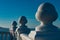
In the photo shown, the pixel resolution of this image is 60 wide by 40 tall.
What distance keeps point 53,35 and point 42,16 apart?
29 cm

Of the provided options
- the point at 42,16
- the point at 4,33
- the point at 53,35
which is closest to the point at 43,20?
the point at 42,16

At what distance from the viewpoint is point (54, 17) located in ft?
8.85

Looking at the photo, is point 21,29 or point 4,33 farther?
point 4,33

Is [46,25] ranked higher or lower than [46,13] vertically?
lower

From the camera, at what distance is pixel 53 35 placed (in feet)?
8.58

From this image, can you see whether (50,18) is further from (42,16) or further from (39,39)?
(39,39)

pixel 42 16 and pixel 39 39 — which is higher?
pixel 42 16

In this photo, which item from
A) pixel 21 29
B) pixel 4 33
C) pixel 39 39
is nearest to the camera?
pixel 39 39

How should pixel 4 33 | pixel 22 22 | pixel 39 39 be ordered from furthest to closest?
1. pixel 4 33
2. pixel 22 22
3. pixel 39 39

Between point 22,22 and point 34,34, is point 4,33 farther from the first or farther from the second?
point 34,34

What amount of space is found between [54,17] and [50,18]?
7 cm

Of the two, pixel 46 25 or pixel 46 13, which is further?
pixel 46 25

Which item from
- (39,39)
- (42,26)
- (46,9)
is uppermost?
(46,9)

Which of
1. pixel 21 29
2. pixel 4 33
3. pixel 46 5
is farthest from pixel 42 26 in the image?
pixel 4 33
